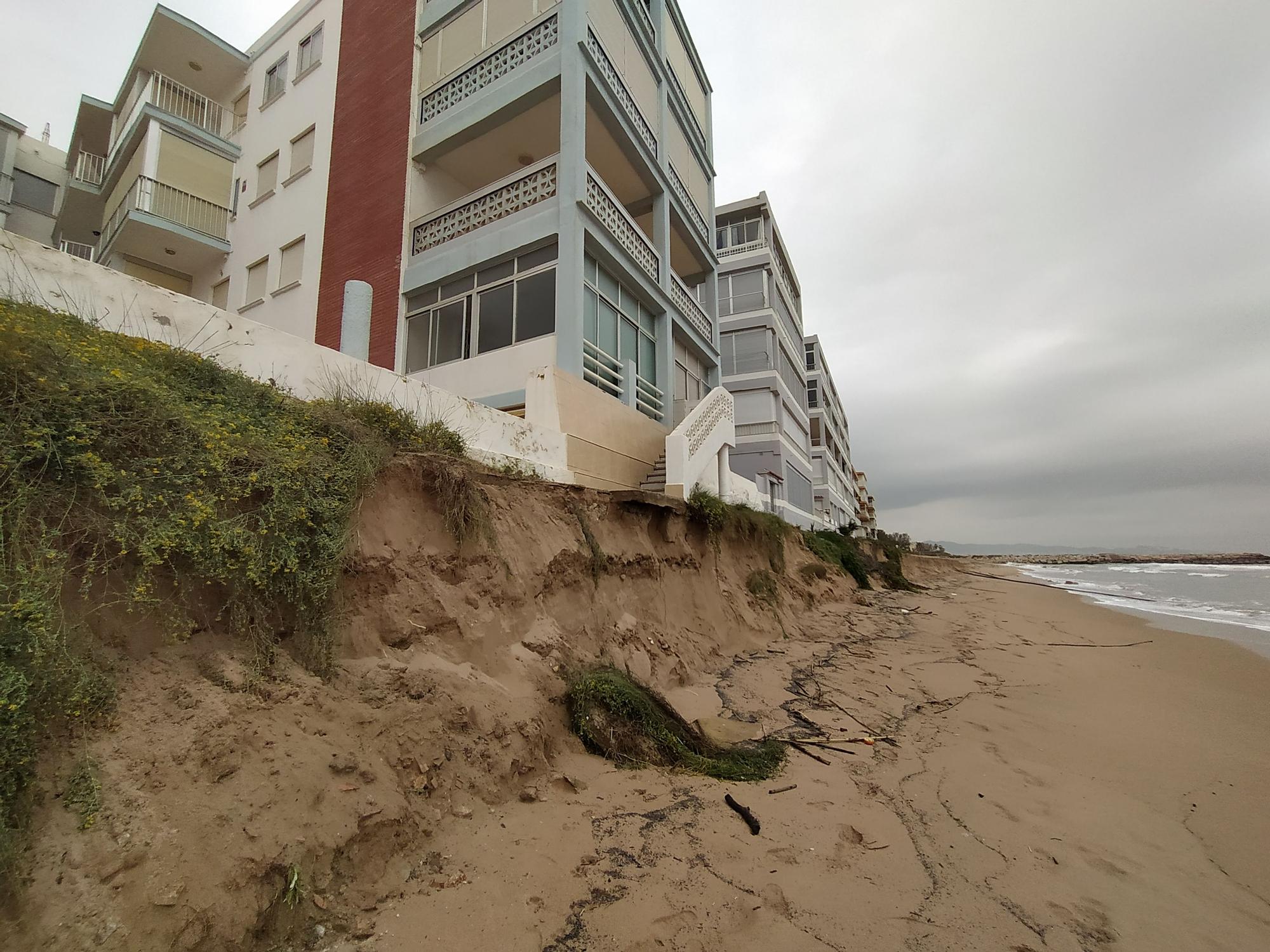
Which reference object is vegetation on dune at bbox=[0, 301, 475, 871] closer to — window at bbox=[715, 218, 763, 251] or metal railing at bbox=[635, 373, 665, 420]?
metal railing at bbox=[635, 373, 665, 420]

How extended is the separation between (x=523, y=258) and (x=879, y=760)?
32.7 ft

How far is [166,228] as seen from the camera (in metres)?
15.0

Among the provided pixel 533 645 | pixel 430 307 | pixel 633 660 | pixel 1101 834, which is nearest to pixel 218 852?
pixel 533 645

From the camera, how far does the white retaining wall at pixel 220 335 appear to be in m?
4.27

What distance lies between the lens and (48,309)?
12.8 feet

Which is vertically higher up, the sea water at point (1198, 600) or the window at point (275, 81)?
the window at point (275, 81)

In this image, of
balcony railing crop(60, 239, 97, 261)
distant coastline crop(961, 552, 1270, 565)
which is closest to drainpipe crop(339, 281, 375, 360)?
balcony railing crop(60, 239, 97, 261)

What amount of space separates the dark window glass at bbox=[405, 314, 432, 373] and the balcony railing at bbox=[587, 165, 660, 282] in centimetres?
430

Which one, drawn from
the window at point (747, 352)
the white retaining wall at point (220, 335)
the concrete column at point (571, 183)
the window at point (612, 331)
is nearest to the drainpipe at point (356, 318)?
the white retaining wall at point (220, 335)

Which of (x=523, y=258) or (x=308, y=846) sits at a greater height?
(x=523, y=258)

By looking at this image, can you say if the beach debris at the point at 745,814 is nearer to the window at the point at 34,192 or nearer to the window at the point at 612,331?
the window at the point at 612,331

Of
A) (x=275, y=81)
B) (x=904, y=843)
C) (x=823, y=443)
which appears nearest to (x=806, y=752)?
(x=904, y=843)

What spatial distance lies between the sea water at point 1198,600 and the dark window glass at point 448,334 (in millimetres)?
16834

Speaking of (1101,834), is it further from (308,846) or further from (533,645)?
(308,846)
